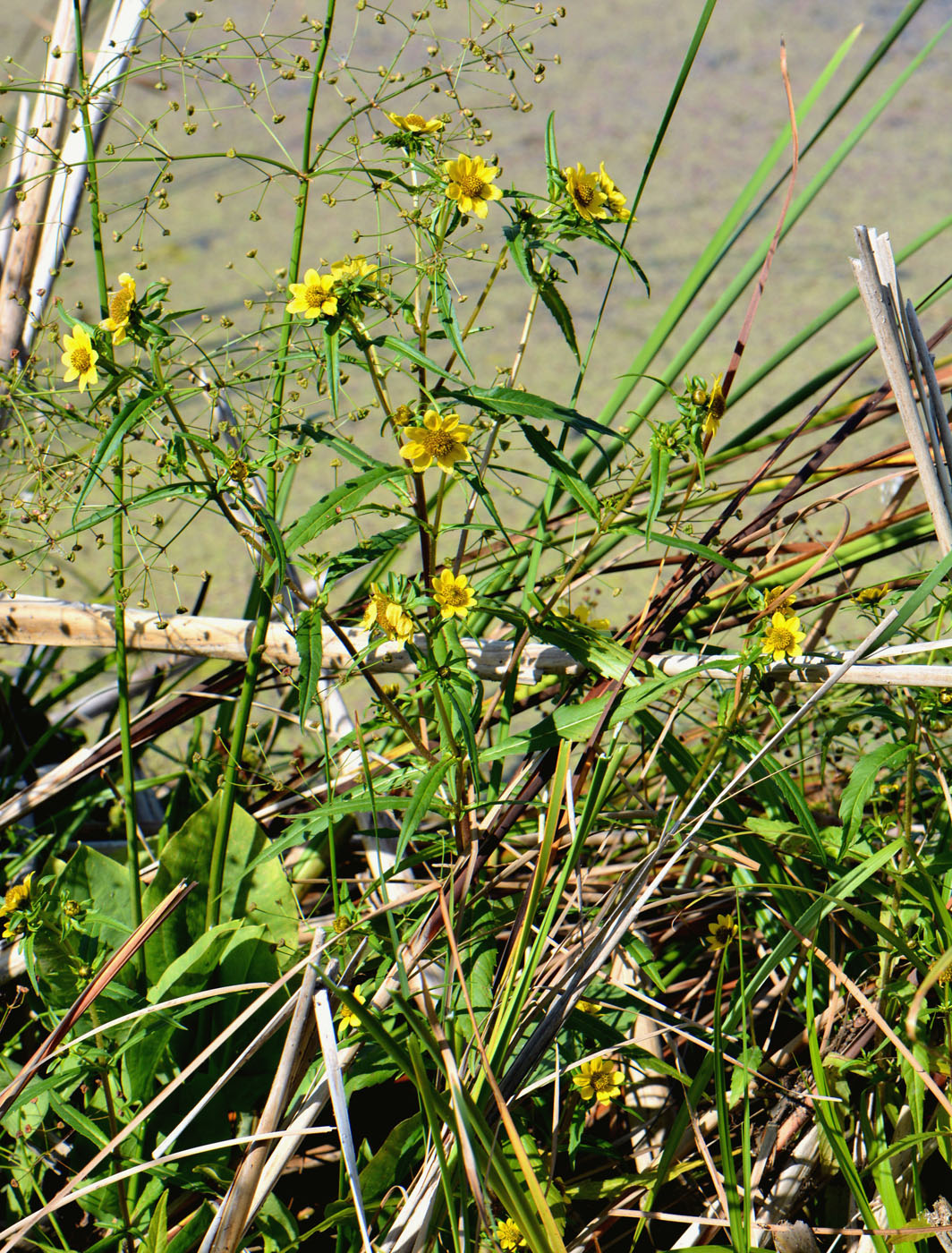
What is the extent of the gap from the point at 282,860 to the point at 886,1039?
2.11ft

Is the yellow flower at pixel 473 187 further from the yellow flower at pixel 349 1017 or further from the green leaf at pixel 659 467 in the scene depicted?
the yellow flower at pixel 349 1017

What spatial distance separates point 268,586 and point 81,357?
0.73 feet

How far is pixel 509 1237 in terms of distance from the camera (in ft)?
2.48

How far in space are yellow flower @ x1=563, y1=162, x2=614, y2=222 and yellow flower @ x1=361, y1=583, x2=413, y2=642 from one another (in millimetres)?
304

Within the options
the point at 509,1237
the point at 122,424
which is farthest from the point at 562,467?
the point at 509,1237

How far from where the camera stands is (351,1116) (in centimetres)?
94

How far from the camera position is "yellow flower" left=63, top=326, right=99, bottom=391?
69cm

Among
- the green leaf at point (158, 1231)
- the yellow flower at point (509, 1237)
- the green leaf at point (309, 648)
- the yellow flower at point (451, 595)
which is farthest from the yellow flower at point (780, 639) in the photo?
the green leaf at point (158, 1231)

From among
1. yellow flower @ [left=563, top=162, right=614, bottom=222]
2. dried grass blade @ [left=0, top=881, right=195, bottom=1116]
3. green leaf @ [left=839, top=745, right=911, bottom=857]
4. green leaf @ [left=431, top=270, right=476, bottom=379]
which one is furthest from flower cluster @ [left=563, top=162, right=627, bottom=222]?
dried grass blade @ [left=0, top=881, right=195, bottom=1116]

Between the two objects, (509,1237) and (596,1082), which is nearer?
(509,1237)

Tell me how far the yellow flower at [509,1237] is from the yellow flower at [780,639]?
1.53 feet

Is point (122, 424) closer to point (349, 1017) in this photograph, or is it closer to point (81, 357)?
point (81, 357)

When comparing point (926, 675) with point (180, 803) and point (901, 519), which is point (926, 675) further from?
point (180, 803)

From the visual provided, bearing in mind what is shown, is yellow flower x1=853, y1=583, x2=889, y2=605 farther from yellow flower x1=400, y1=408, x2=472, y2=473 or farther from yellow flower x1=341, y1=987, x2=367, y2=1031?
yellow flower x1=341, y1=987, x2=367, y2=1031
